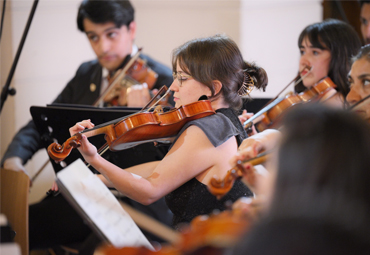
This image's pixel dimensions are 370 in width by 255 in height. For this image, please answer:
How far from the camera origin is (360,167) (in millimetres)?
591

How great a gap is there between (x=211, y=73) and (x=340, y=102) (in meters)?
0.82

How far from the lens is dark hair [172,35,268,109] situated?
4.50 ft

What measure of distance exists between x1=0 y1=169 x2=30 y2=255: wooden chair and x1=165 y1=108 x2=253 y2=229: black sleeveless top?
0.67 metres

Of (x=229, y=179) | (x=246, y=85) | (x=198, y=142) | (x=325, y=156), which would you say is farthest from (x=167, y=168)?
(x=325, y=156)

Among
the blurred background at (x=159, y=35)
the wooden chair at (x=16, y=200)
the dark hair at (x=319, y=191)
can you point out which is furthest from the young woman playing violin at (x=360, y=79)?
the blurred background at (x=159, y=35)

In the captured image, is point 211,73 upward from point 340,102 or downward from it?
upward

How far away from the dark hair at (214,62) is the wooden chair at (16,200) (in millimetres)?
792

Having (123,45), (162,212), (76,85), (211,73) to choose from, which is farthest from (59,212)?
(211,73)

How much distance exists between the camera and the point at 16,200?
1648 millimetres

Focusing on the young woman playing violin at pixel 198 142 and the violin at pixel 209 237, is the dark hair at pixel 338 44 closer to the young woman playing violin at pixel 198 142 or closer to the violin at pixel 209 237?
the young woman playing violin at pixel 198 142

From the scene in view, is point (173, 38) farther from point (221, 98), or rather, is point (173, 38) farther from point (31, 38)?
point (221, 98)

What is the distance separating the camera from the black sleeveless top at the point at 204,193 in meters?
1.27

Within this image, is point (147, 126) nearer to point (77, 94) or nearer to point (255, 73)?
point (255, 73)

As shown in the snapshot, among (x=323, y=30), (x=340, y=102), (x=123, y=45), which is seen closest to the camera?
(x=340, y=102)
